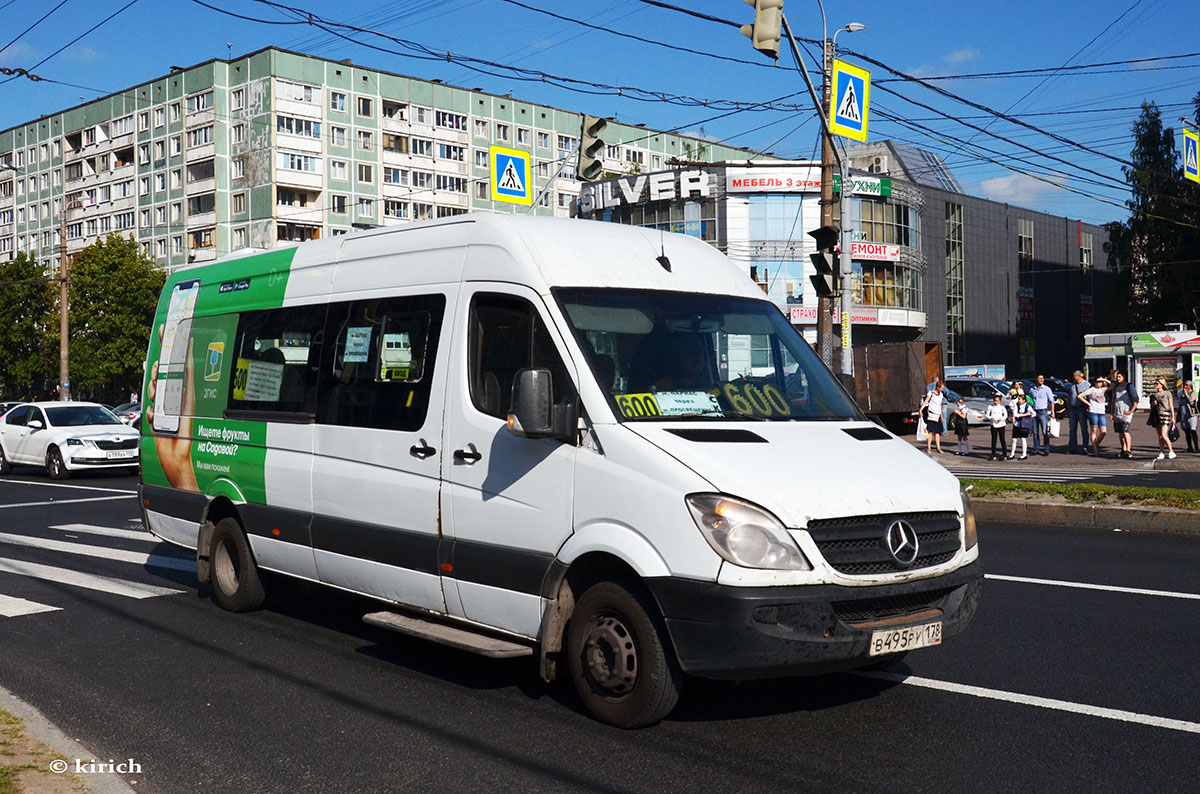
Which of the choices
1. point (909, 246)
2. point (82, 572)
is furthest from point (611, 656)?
point (909, 246)

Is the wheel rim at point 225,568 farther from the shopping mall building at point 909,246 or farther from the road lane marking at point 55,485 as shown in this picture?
the shopping mall building at point 909,246

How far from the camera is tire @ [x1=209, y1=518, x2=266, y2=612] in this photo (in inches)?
325

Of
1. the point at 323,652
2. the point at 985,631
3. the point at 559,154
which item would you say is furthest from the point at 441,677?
the point at 559,154

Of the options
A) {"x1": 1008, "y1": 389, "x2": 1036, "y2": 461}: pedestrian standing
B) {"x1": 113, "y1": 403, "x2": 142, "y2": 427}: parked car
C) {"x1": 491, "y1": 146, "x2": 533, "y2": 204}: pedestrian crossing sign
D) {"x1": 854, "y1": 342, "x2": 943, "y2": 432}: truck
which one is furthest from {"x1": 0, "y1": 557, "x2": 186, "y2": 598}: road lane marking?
{"x1": 113, "y1": 403, "x2": 142, "y2": 427}: parked car

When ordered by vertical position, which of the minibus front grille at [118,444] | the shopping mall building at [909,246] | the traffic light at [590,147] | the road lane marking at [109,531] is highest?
the shopping mall building at [909,246]

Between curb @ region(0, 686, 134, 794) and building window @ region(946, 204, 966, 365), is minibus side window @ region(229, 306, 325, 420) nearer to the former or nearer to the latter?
curb @ region(0, 686, 134, 794)

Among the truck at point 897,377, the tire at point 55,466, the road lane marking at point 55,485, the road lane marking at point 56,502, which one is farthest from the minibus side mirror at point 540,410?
the truck at point 897,377

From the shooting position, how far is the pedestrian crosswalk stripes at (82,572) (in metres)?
8.95

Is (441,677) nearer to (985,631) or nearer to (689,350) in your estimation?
(689,350)

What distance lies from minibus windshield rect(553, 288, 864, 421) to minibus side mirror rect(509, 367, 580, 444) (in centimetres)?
22

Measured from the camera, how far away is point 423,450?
6441 mm

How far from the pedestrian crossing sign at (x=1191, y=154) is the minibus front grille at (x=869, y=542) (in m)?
21.4

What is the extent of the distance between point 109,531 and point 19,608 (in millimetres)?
5023

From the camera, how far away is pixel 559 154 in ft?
299
